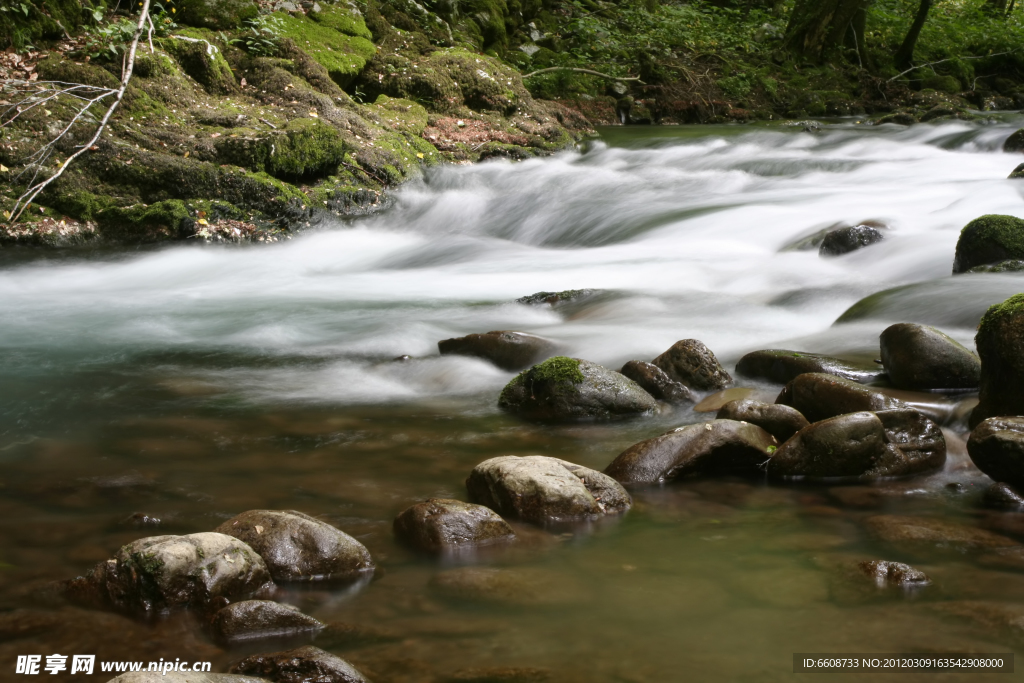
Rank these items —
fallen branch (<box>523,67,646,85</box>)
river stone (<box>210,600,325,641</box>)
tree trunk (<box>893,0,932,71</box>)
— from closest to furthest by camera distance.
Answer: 1. river stone (<box>210,600,325,641</box>)
2. fallen branch (<box>523,67,646,85</box>)
3. tree trunk (<box>893,0,932,71</box>)

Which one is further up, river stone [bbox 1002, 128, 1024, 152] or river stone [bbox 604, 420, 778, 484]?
river stone [bbox 1002, 128, 1024, 152]

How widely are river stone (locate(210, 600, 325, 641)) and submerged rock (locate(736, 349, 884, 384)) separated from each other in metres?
3.32

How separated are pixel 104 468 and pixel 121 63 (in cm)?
862

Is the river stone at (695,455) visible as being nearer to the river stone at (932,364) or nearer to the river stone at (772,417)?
the river stone at (772,417)

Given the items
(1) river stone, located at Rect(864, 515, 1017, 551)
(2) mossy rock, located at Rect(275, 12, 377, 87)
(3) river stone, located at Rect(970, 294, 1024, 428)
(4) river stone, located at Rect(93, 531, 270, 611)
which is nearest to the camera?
(4) river stone, located at Rect(93, 531, 270, 611)

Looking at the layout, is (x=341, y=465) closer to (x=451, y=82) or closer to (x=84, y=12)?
(x=84, y=12)

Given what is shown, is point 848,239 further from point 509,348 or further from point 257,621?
point 257,621

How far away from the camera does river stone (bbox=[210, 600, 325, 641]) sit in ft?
8.52

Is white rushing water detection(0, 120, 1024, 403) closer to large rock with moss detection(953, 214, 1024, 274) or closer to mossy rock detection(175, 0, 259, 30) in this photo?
large rock with moss detection(953, 214, 1024, 274)

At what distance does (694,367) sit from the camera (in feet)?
17.6

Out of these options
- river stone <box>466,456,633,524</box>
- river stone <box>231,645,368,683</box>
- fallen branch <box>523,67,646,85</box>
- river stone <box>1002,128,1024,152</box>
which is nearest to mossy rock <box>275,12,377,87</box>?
fallen branch <box>523,67,646,85</box>

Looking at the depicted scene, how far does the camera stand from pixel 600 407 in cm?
493

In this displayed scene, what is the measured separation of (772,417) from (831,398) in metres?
0.36

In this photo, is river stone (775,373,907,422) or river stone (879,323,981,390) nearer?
river stone (775,373,907,422)
